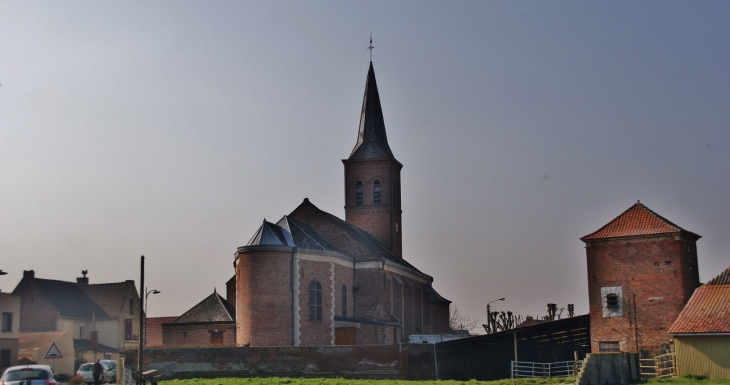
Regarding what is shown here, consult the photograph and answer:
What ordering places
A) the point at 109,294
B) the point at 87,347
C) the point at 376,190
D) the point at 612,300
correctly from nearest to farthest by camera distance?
1. the point at 612,300
2. the point at 87,347
3. the point at 376,190
4. the point at 109,294

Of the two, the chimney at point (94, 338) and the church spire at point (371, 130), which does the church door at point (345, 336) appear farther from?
the chimney at point (94, 338)

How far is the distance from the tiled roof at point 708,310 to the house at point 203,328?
2681 centimetres

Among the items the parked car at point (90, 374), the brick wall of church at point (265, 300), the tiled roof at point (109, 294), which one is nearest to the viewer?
the parked car at point (90, 374)

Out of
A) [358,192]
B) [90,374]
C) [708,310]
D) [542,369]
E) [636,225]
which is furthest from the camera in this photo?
[358,192]

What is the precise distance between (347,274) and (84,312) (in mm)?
25128

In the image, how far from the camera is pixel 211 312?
54.8m

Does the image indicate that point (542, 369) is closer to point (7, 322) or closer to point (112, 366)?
point (112, 366)

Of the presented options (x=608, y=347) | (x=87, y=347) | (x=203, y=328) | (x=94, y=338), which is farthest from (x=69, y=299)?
(x=608, y=347)

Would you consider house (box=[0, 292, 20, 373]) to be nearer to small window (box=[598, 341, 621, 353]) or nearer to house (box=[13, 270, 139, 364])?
house (box=[13, 270, 139, 364])

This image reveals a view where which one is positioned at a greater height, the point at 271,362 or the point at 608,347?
the point at 608,347

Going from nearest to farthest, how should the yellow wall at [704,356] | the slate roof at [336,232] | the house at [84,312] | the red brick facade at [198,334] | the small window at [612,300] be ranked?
the yellow wall at [704,356] → the small window at [612,300] → the red brick facade at [198,334] → the slate roof at [336,232] → the house at [84,312]

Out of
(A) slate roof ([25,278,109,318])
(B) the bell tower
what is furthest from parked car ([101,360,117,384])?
(B) the bell tower

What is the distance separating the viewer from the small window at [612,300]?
4125 centimetres

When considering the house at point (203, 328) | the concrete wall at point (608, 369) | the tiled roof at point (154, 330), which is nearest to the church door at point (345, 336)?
the house at point (203, 328)
